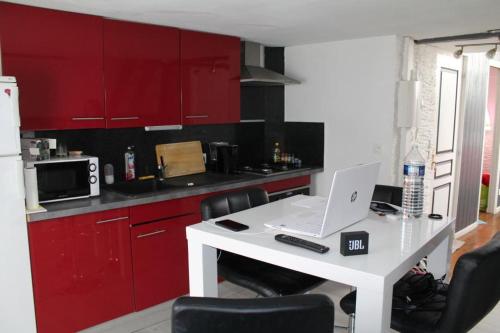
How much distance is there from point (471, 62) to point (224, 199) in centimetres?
377

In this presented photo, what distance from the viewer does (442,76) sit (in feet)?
14.3

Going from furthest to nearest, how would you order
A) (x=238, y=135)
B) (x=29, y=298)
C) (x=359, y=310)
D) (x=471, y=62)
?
(x=471, y=62), (x=238, y=135), (x=29, y=298), (x=359, y=310)

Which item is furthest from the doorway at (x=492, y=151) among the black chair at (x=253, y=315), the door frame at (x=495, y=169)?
the black chair at (x=253, y=315)

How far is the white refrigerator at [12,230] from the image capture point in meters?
2.27

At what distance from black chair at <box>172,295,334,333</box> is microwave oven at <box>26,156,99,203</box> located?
1.81 metres

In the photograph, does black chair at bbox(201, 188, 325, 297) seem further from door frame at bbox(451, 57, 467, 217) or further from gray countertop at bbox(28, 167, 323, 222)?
door frame at bbox(451, 57, 467, 217)

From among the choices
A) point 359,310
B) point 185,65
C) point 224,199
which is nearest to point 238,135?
point 185,65

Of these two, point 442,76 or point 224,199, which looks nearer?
point 224,199

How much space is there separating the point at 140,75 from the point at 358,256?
7.21 feet

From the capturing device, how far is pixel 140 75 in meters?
3.10

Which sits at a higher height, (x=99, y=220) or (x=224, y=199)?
(x=224, y=199)

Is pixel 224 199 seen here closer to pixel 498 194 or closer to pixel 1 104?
pixel 1 104

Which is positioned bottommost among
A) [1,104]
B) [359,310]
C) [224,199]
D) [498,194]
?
[498,194]

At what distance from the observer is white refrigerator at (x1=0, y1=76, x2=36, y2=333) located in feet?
7.45
